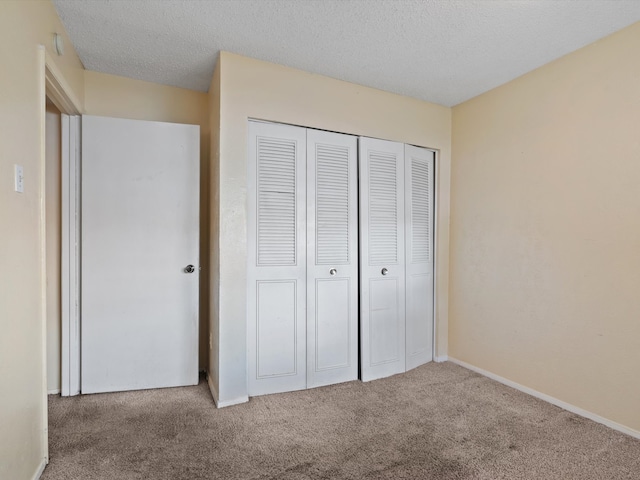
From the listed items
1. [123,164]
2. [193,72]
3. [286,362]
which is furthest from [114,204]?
[286,362]

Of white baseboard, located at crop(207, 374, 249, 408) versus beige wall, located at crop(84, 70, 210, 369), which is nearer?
white baseboard, located at crop(207, 374, 249, 408)

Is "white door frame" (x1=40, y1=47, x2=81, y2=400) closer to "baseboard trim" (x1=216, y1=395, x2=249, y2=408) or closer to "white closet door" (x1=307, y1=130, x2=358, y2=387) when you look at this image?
"baseboard trim" (x1=216, y1=395, x2=249, y2=408)

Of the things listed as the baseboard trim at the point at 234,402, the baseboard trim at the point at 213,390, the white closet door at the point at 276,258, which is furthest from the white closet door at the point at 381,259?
the baseboard trim at the point at 213,390

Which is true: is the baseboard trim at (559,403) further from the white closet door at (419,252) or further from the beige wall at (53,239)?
the beige wall at (53,239)

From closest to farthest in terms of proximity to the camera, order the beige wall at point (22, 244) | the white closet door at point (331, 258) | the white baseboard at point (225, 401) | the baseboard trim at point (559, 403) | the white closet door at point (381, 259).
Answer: the beige wall at point (22, 244)
the baseboard trim at point (559, 403)
the white baseboard at point (225, 401)
the white closet door at point (331, 258)
the white closet door at point (381, 259)

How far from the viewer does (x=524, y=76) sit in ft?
8.80

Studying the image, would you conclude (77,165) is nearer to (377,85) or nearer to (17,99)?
(17,99)

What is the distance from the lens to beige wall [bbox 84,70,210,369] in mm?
2756

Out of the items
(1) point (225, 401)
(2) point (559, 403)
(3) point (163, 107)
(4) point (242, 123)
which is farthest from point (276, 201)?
(2) point (559, 403)

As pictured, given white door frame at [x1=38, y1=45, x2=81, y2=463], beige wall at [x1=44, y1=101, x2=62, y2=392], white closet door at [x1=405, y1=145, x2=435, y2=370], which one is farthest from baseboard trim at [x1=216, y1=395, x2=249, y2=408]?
white closet door at [x1=405, y1=145, x2=435, y2=370]

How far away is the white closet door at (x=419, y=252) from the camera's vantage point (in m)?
3.17

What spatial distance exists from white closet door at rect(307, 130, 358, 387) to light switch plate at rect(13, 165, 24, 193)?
1.71m

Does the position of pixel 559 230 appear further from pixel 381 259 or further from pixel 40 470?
pixel 40 470

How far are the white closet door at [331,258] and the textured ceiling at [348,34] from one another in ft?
2.11
